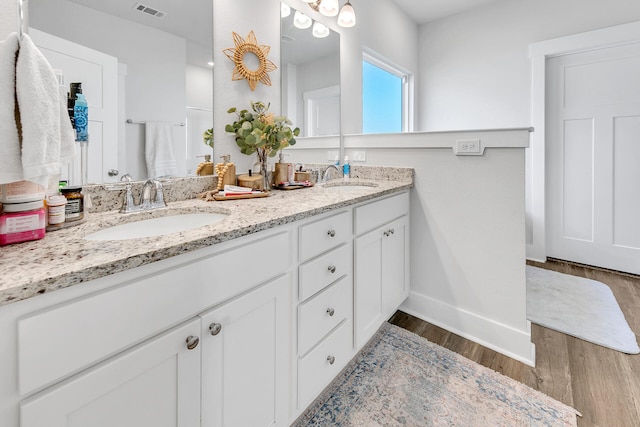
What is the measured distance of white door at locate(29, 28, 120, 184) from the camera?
1044mm

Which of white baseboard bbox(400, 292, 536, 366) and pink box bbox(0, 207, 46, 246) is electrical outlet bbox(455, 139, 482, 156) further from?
pink box bbox(0, 207, 46, 246)

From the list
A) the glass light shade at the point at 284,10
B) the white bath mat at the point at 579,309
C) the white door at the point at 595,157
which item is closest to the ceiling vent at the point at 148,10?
the glass light shade at the point at 284,10

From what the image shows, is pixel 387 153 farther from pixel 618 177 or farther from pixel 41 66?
pixel 618 177

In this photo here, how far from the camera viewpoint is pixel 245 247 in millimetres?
914

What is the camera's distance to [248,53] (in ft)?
5.51

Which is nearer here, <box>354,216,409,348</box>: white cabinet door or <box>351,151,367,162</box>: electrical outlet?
<box>354,216,409,348</box>: white cabinet door

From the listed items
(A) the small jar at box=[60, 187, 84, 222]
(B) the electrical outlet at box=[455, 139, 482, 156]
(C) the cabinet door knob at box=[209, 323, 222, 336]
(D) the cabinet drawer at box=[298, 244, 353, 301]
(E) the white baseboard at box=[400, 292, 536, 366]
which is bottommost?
(E) the white baseboard at box=[400, 292, 536, 366]

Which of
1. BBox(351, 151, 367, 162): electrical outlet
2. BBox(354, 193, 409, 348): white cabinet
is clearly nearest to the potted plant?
BBox(354, 193, 409, 348): white cabinet

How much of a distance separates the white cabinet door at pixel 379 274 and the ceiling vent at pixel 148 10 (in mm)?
1285

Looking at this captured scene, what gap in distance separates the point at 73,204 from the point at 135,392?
2.04ft

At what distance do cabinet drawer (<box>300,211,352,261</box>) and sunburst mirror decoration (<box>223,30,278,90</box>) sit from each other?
36.5 inches

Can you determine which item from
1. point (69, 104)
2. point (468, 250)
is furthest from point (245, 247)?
point (468, 250)

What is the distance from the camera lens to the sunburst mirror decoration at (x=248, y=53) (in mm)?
1609

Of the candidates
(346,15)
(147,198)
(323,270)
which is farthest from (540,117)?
(147,198)
